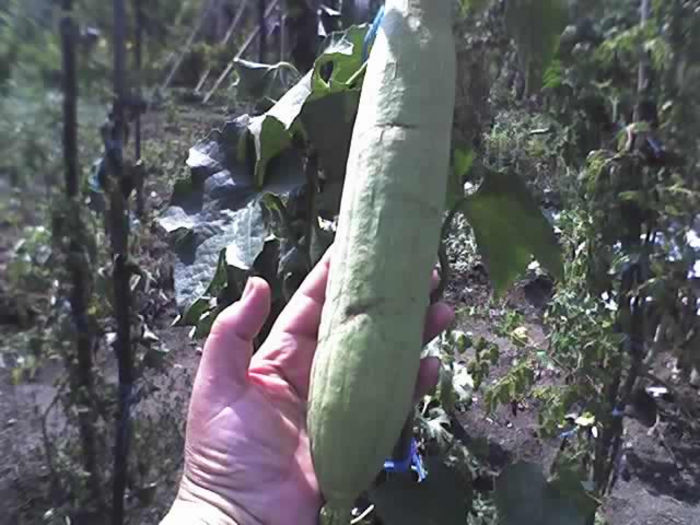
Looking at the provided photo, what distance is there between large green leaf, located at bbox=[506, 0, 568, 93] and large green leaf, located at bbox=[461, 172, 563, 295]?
157mm

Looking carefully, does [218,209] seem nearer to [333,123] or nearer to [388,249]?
[333,123]

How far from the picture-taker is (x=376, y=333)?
0.79 metres

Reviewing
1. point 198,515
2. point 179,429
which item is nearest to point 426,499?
point 198,515

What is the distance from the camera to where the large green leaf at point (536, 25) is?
0.97 meters

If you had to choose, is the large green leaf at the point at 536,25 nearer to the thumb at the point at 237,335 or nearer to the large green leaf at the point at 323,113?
the large green leaf at the point at 323,113

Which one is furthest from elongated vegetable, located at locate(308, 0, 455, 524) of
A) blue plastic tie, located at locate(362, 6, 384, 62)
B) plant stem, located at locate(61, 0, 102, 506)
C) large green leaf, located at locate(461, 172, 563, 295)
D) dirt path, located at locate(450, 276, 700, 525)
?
dirt path, located at locate(450, 276, 700, 525)

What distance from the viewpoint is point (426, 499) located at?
1.14 metres

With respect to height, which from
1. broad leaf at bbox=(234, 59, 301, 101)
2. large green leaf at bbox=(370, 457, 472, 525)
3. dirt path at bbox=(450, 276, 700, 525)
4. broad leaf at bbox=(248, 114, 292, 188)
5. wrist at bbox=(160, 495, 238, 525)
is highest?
broad leaf at bbox=(234, 59, 301, 101)

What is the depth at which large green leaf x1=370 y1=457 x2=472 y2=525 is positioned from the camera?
1131 mm

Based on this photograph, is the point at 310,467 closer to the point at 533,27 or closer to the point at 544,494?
the point at 544,494

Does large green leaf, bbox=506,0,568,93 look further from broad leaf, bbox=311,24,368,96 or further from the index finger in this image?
the index finger

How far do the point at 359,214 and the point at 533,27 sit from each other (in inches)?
13.5

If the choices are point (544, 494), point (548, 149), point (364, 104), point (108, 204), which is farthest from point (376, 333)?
point (548, 149)

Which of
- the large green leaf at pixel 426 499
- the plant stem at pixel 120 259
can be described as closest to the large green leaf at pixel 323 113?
the large green leaf at pixel 426 499
